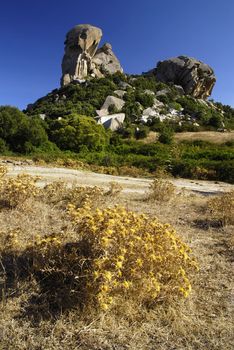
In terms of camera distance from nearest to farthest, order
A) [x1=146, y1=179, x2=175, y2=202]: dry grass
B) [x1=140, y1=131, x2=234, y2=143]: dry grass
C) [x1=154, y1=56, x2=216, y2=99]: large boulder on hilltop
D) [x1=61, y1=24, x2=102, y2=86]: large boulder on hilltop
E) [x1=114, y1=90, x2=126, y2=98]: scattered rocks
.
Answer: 1. [x1=146, y1=179, x2=175, y2=202]: dry grass
2. [x1=140, y1=131, x2=234, y2=143]: dry grass
3. [x1=114, y1=90, x2=126, y2=98]: scattered rocks
4. [x1=61, y1=24, x2=102, y2=86]: large boulder on hilltop
5. [x1=154, y1=56, x2=216, y2=99]: large boulder on hilltop

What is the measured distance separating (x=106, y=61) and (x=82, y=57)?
8601 mm

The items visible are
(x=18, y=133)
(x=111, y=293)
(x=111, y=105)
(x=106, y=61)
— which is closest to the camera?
(x=111, y=293)

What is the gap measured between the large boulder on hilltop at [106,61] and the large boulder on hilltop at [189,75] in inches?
354

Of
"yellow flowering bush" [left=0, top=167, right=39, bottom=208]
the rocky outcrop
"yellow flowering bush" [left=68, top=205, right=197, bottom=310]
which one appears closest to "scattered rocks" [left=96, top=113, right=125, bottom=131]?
the rocky outcrop

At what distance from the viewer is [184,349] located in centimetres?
308

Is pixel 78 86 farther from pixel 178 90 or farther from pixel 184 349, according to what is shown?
pixel 184 349

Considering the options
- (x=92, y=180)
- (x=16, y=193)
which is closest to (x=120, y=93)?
(x=92, y=180)

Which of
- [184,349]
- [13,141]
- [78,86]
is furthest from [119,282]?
[78,86]

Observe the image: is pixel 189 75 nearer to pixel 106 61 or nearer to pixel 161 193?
pixel 106 61

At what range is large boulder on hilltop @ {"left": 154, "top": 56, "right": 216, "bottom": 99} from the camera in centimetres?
6662

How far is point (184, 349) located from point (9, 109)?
29.3 metres

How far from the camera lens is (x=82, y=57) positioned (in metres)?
63.8

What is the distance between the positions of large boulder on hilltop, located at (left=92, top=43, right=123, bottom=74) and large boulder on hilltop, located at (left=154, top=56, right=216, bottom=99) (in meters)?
9.00

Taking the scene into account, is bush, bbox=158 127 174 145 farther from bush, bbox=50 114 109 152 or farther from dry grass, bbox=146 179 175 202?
dry grass, bbox=146 179 175 202
